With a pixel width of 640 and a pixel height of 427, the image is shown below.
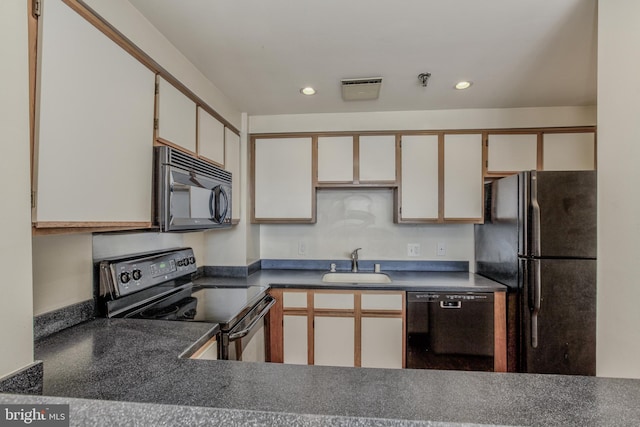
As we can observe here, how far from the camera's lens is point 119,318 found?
5.05 ft

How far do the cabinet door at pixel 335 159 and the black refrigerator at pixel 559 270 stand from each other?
130cm

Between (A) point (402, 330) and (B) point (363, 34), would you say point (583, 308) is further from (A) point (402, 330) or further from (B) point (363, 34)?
(B) point (363, 34)

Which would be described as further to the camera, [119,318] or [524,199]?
[524,199]

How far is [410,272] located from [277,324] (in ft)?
4.27

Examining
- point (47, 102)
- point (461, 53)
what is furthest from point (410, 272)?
point (47, 102)

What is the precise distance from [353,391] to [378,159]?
2257mm

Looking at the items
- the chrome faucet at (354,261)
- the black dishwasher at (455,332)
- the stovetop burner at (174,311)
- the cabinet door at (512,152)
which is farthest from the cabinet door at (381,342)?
the cabinet door at (512,152)

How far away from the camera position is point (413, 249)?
2973 mm

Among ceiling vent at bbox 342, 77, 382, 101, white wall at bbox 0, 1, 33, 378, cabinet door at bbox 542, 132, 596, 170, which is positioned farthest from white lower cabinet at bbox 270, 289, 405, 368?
white wall at bbox 0, 1, 33, 378

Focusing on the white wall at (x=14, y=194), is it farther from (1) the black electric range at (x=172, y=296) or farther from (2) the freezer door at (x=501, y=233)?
(2) the freezer door at (x=501, y=233)

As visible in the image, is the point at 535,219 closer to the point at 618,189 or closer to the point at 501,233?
the point at 501,233

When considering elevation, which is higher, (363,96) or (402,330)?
(363,96)

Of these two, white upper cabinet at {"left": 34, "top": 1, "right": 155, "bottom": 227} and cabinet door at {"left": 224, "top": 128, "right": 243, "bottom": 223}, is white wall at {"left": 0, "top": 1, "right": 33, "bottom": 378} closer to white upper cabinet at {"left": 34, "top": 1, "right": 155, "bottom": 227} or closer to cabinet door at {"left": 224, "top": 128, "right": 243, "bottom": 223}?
white upper cabinet at {"left": 34, "top": 1, "right": 155, "bottom": 227}

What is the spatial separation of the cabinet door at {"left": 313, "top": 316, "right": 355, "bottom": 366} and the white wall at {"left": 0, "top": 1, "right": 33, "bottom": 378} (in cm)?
194
